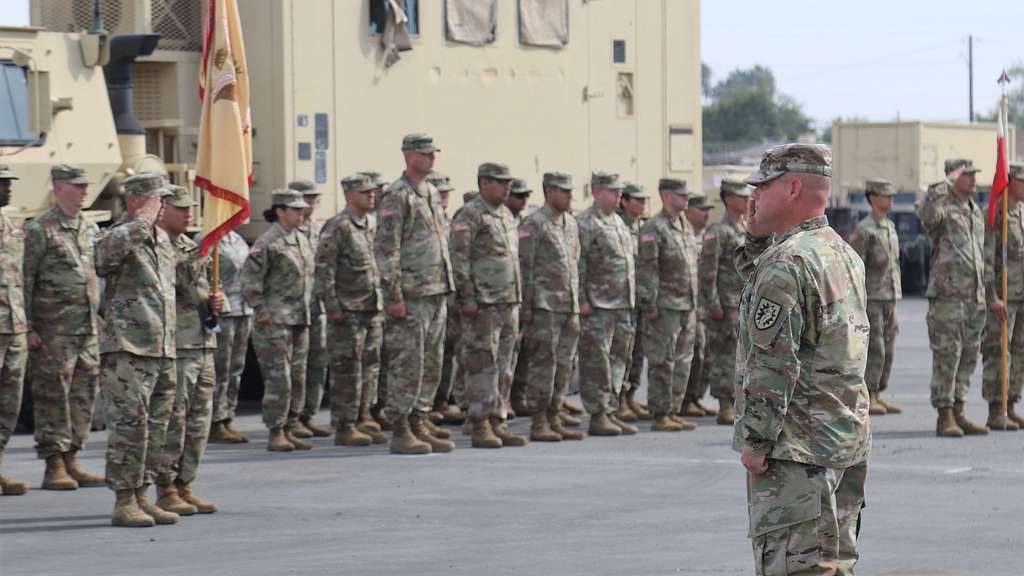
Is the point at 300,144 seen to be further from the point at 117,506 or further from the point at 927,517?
the point at 927,517

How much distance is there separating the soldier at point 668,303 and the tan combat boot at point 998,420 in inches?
80.5

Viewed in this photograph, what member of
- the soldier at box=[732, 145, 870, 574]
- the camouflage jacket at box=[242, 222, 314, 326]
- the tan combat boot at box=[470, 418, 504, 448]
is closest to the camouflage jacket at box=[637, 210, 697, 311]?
the tan combat boot at box=[470, 418, 504, 448]

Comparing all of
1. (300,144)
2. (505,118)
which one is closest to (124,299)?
(300,144)

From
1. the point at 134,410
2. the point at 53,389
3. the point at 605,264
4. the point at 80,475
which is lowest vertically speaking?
the point at 80,475

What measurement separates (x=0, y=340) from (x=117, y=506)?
1588mm

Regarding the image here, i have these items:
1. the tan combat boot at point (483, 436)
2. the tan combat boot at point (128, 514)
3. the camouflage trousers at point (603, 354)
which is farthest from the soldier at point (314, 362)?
the tan combat boot at point (128, 514)

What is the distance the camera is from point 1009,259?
13008 mm

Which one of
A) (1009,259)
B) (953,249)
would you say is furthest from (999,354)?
(953,249)

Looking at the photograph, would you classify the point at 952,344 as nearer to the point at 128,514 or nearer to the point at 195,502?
the point at 195,502

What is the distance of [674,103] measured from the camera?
16.8m

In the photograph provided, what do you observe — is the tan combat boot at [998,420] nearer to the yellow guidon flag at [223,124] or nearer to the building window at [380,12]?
the building window at [380,12]

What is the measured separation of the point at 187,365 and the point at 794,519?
4452mm

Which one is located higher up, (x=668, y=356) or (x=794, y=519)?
(x=794, y=519)

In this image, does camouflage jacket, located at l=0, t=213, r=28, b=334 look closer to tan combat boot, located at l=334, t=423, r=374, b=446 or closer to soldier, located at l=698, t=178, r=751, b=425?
tan combat boot, located at l=334, t=423, r=374, b=446
